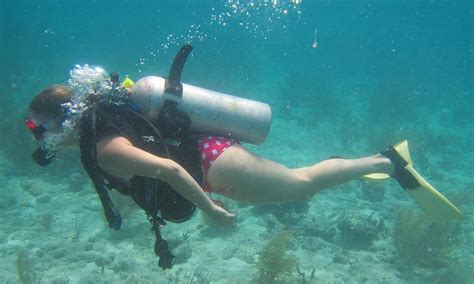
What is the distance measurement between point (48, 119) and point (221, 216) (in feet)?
6.16

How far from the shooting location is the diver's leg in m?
3.73

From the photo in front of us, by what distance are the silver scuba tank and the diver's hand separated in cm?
104

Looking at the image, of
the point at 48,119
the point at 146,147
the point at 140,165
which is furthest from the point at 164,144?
the point at 48,119

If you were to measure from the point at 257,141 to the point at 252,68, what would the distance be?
2475 centimetres

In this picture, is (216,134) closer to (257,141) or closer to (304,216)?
(257,141)

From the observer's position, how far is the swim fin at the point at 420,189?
5168 millimetres

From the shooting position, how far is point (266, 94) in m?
21.9

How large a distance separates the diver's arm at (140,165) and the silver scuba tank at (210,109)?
28.1 inches

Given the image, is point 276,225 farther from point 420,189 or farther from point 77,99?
point 77,99

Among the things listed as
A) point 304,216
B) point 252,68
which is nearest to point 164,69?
point 252,68

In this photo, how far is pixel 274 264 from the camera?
20.9 ft

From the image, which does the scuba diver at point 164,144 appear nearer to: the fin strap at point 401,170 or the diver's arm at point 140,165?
the diver's arm at point 140,165

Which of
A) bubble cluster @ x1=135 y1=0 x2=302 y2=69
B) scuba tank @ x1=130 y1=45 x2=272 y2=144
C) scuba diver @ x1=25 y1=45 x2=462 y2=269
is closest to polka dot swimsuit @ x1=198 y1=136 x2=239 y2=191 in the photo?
scuba diver @ x1=25 y1=45 x2=462 y2=269

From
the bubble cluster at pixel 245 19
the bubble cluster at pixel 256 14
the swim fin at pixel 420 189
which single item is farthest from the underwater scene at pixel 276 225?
the bubble cluster at pixel 256 14
